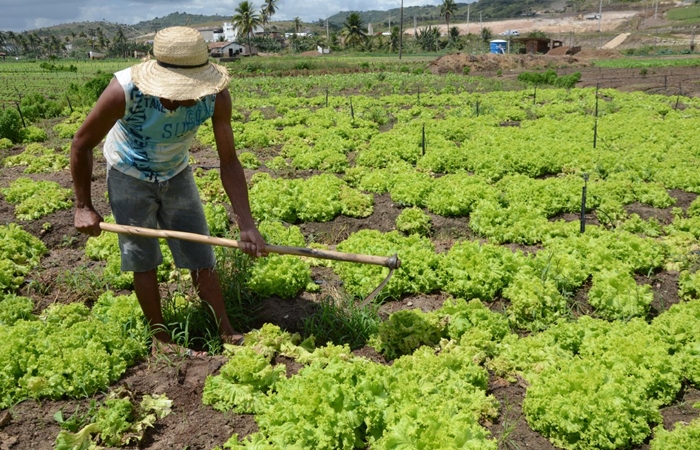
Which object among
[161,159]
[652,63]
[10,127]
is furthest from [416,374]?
[652,63]

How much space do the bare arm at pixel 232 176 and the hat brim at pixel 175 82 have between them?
29 centimetres

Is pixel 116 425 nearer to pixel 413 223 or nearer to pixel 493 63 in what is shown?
pixel 413 223

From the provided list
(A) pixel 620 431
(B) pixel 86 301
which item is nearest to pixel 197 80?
(B) pixel 86 301

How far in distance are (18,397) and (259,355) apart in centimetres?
185

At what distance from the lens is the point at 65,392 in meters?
4.16

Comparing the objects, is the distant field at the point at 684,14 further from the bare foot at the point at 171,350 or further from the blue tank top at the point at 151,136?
the bare foot at the point at 171,350

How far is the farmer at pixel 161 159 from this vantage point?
3.92 meters

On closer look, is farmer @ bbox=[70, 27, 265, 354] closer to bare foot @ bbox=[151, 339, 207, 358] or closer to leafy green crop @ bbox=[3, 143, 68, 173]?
bare foot @ bbox=[151, 339, 207, 358]

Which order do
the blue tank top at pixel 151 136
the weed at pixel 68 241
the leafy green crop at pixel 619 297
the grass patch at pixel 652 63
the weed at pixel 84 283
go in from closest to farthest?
the blue tank top at pixel 151 136
the leafy green crop at pixel 619 297
the weed at pixel 84 283
the weed at pixel 68 241
the grass patch at pixel 652 63

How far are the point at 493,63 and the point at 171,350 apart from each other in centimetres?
4387

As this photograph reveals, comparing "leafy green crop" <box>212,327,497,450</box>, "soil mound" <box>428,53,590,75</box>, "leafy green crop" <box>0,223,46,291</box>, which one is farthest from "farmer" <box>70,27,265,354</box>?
"soil mound" <box>428,53,590,75</box>

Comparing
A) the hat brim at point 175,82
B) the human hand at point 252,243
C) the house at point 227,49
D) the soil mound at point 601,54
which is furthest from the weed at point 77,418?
the house at point 227,49

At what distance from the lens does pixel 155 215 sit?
4.72 metres

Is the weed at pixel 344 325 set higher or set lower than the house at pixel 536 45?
lower
